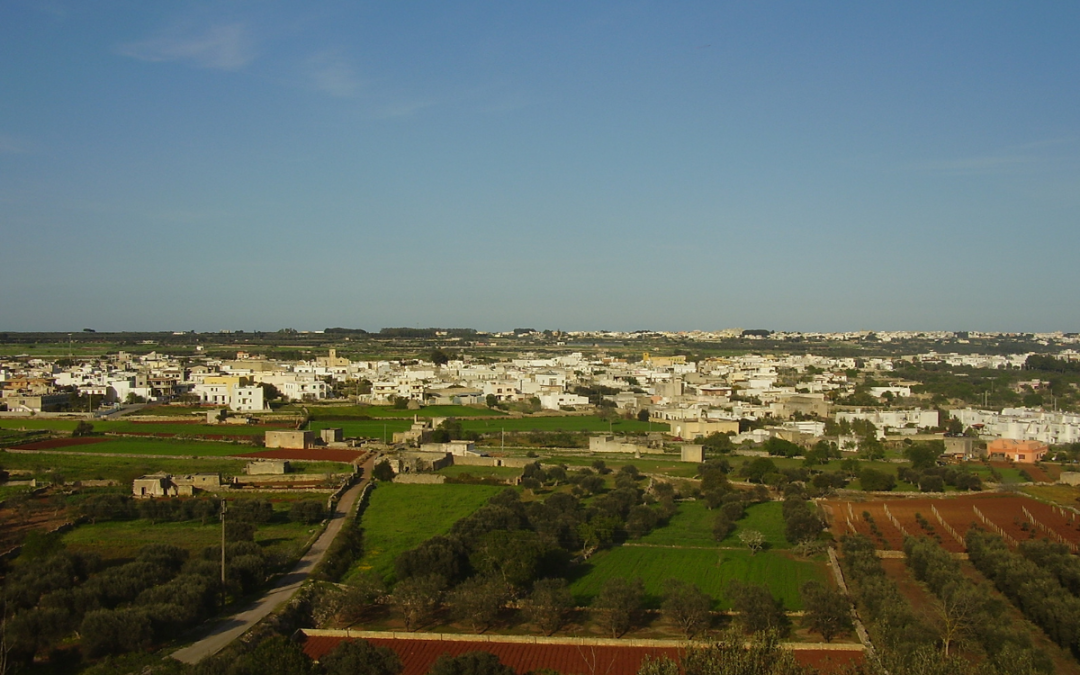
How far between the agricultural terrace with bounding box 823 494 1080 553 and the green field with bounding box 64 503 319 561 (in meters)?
12.4

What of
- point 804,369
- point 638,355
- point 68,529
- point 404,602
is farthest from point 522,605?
point 638,355

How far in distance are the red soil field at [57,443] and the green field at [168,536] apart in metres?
12.6

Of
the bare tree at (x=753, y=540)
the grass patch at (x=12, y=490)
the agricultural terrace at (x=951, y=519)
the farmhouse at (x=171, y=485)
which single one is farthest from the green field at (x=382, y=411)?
the bare tree at (x=753, y=540)

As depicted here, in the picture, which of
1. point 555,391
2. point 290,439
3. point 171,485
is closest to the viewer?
point 171,485

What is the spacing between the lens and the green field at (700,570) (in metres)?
15.8

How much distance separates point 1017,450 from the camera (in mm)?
34938

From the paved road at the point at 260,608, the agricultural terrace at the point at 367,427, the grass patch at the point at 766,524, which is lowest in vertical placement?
the grass patch at the point at 766,524

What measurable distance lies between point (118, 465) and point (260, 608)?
15.7 meters

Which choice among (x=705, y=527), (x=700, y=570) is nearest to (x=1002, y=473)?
(x=705, y=527)

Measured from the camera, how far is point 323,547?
57.5 feet

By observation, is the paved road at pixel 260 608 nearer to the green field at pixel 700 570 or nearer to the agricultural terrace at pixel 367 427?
the green field at pixel 700 570

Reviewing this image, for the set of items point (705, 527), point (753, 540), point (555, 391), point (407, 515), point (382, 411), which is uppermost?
point (555, 391)

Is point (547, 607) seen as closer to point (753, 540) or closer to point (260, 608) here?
point (260, 608)

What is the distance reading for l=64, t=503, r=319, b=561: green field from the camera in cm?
1680
